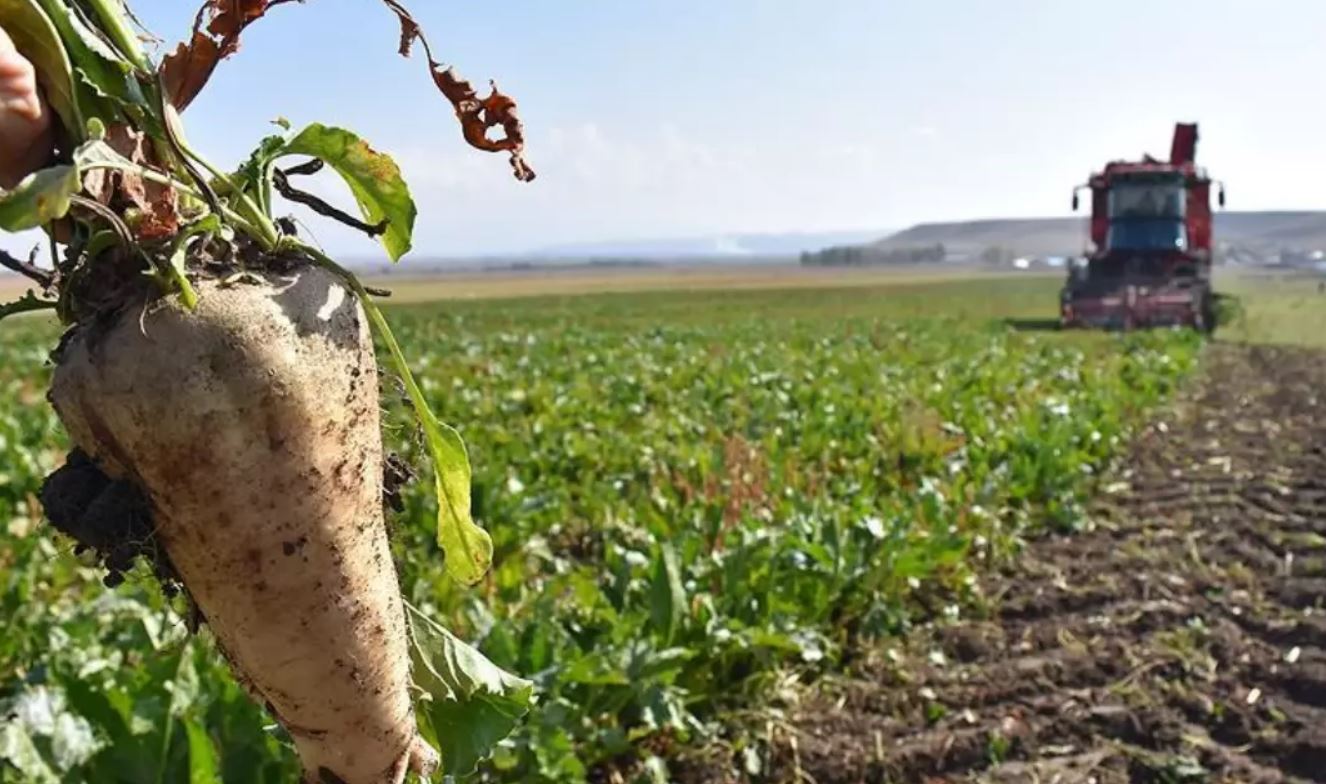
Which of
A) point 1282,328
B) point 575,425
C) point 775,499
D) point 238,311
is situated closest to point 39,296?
point 238,311

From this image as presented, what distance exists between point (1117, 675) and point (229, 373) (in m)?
3.59

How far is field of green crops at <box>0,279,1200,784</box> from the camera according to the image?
275 cm

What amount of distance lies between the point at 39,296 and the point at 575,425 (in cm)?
763

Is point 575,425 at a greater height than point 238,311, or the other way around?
point 238,311

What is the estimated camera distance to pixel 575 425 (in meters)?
9.02

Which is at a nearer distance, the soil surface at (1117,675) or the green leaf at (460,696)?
the green leaf at (460,696)

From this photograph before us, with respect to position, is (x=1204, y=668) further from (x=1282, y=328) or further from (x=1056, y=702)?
(x=1282, y=328)

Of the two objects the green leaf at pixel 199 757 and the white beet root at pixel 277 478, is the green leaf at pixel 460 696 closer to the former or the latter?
the white beet root at pixel 277 478

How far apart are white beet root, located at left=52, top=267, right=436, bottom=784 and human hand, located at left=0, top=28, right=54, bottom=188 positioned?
0.19m

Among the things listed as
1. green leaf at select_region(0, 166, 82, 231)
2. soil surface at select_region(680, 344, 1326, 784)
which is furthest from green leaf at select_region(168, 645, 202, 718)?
green leaf at select_region(0, 166, 82, 231)

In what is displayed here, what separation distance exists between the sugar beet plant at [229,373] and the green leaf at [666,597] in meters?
2.12

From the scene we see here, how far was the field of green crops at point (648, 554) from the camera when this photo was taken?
2750 millimetres

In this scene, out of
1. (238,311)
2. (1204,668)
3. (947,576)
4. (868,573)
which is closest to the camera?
(238,311)

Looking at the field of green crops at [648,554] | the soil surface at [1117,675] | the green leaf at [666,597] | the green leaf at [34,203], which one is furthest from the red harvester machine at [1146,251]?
the green leaf at [34,203]
